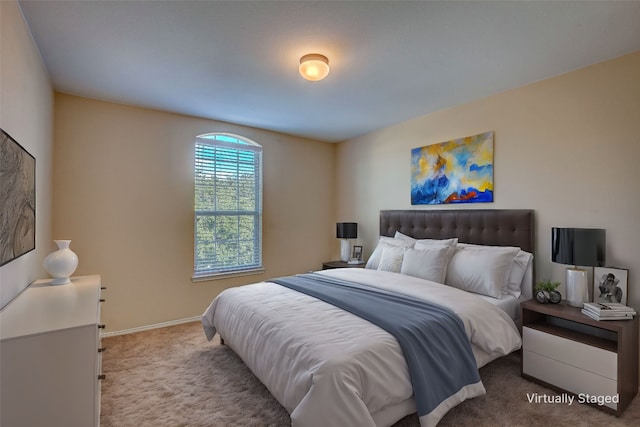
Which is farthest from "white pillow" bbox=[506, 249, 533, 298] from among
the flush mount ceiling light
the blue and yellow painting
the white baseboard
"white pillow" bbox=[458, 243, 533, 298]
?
the white baseboard

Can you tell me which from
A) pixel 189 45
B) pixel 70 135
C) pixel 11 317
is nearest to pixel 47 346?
pixel 11 317

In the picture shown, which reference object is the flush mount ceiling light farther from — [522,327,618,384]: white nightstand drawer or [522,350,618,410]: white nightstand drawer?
[522,350,618,410]: white nightstand drawer

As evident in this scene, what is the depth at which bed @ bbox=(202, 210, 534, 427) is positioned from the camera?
1496 millimetres

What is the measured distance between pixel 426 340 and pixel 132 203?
3247mm

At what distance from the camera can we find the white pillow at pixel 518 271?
8.70 feet

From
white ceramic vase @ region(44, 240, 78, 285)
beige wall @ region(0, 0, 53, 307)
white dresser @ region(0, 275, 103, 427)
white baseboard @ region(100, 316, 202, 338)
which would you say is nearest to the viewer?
white dresser @ region(0, 275, 103, 427)

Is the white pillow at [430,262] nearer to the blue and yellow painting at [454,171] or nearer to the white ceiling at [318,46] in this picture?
the blue and yellow painting at [454,171]

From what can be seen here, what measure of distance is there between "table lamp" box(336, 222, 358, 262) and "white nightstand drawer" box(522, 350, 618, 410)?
94.8 inches

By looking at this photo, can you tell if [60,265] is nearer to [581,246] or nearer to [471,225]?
[471,225]

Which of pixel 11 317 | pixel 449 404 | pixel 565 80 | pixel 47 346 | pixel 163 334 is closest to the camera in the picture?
pixel 47 346

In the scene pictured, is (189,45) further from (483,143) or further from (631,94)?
(631,94)

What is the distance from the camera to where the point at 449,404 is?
1702 millimetres

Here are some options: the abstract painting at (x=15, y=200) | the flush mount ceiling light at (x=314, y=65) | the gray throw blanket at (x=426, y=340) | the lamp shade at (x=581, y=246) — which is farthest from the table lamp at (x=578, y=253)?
the abstract painting at (x=15, y=200)

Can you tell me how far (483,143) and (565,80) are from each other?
792 mm
